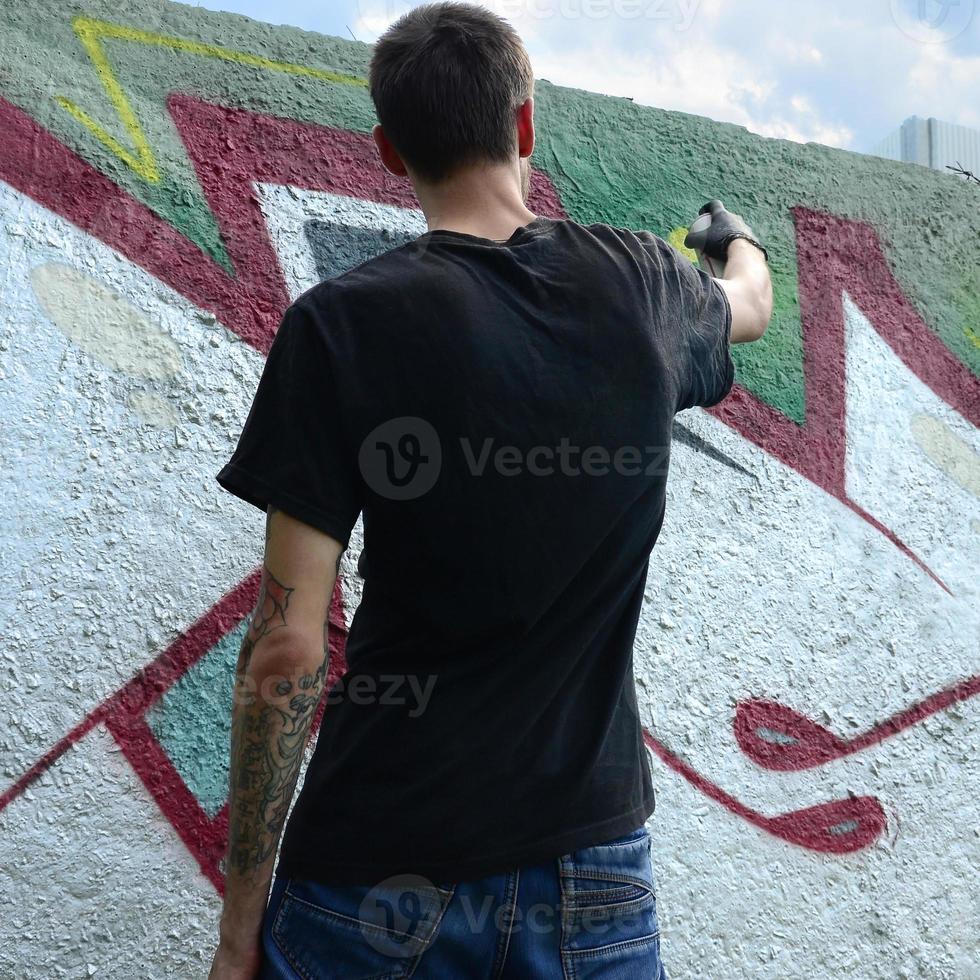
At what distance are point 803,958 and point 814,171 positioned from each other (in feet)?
6.60

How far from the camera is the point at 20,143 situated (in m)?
1.90

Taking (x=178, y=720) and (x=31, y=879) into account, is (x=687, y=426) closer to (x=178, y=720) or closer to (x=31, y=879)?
(x=178, y=720)

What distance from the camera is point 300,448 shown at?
3.62ft

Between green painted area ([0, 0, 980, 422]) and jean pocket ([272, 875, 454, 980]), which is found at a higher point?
green painted area ([0, 0, 980, 422])

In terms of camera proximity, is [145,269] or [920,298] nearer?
[145,269]

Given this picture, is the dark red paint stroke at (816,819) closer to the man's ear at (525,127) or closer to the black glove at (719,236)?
the black glove at (719,236)

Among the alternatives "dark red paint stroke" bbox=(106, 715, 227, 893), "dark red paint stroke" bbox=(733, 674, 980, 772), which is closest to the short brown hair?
"dark red paint stroke" bbox=(106, 715, 227, 893)

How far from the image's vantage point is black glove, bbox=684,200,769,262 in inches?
70.3

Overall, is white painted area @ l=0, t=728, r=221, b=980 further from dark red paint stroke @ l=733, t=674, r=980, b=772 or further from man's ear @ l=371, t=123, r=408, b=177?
dark red paint stroke @ l=733, t=674, r=980, b=772

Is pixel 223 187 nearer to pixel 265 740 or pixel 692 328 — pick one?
pixel 692 328

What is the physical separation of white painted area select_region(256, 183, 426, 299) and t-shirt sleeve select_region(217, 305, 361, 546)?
100 centimetres

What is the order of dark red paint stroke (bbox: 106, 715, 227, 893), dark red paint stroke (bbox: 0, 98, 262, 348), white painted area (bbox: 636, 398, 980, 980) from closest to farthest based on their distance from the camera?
dark red paint stroke (bbox: 106, 715, 227, 893)
dark red paint stroke (bbox: 0, 98, 262, 348)
white painted area (bbox: 636, 398, 980, 980)

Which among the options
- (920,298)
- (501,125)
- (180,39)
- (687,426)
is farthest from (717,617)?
(180,39)

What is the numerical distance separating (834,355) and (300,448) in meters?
1.92
